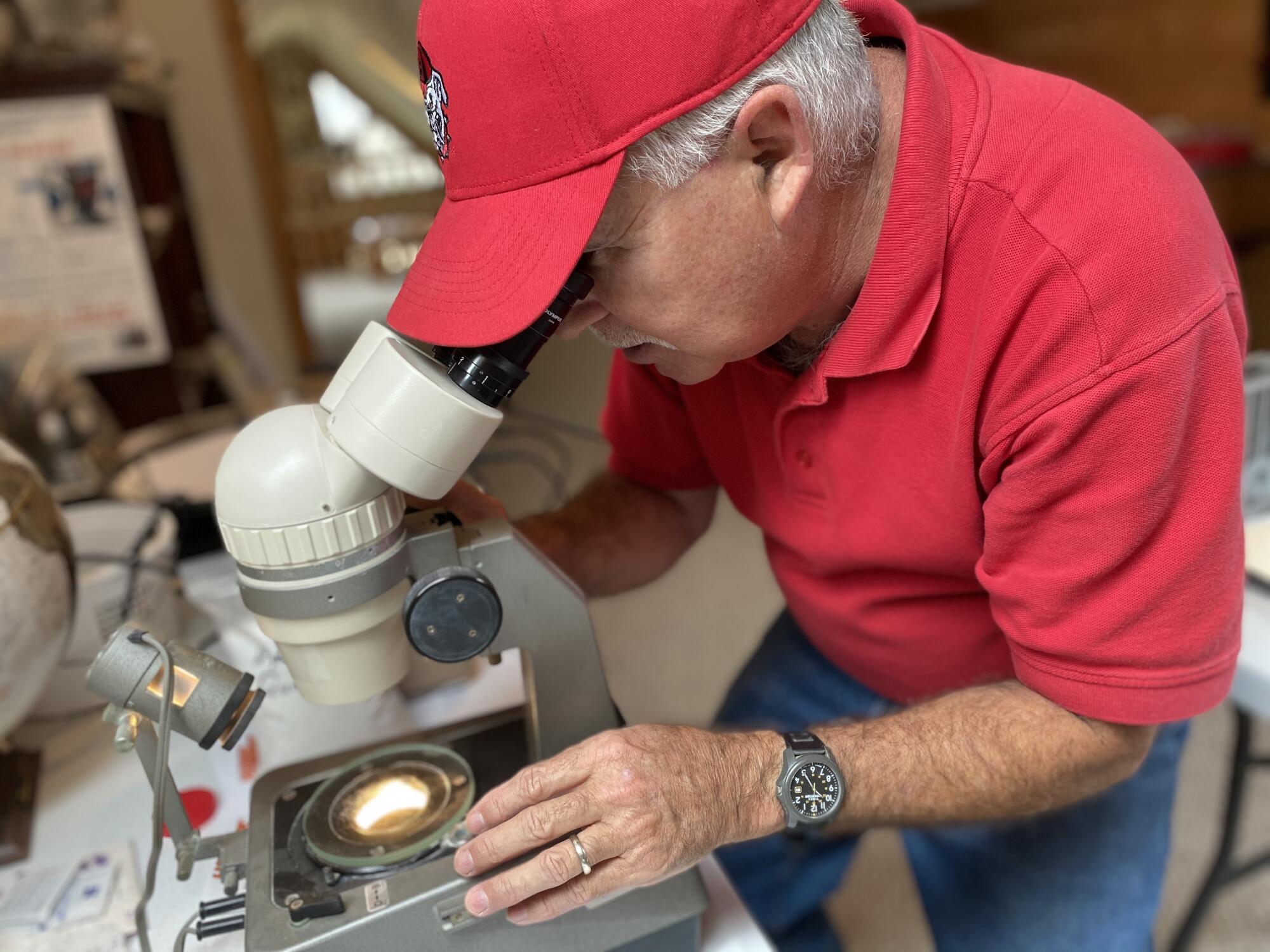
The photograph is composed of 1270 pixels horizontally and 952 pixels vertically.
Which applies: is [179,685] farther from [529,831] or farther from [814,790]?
[814,790]

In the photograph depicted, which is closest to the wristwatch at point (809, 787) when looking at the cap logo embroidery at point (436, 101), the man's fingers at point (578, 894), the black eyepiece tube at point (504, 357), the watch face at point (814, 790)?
the watch face at point (814, 790)

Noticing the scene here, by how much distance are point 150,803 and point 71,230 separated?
1.52 meters

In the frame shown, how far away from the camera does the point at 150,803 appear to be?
81cm

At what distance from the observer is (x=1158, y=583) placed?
2.18ft

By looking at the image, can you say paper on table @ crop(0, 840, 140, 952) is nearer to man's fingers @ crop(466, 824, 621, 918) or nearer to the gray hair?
man's fingers @ crop(466, 824, 621, 918)

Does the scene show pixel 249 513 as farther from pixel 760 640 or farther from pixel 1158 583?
pixel 760 640

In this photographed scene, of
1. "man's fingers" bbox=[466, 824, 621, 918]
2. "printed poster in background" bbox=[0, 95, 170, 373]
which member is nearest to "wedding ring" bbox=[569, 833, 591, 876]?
"man's fingers" bbox=[466, 824, 621, 918]

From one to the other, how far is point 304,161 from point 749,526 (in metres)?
4.30

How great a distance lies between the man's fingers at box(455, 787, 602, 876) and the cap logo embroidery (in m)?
0.47

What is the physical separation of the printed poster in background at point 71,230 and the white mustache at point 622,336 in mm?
1428

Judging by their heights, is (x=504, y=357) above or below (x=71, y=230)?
above

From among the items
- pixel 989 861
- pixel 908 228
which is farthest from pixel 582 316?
pixel 989 861

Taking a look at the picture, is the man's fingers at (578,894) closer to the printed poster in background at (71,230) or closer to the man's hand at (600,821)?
the man's hand at (600,821)

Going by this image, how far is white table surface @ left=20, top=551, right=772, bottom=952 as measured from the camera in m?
0.68
